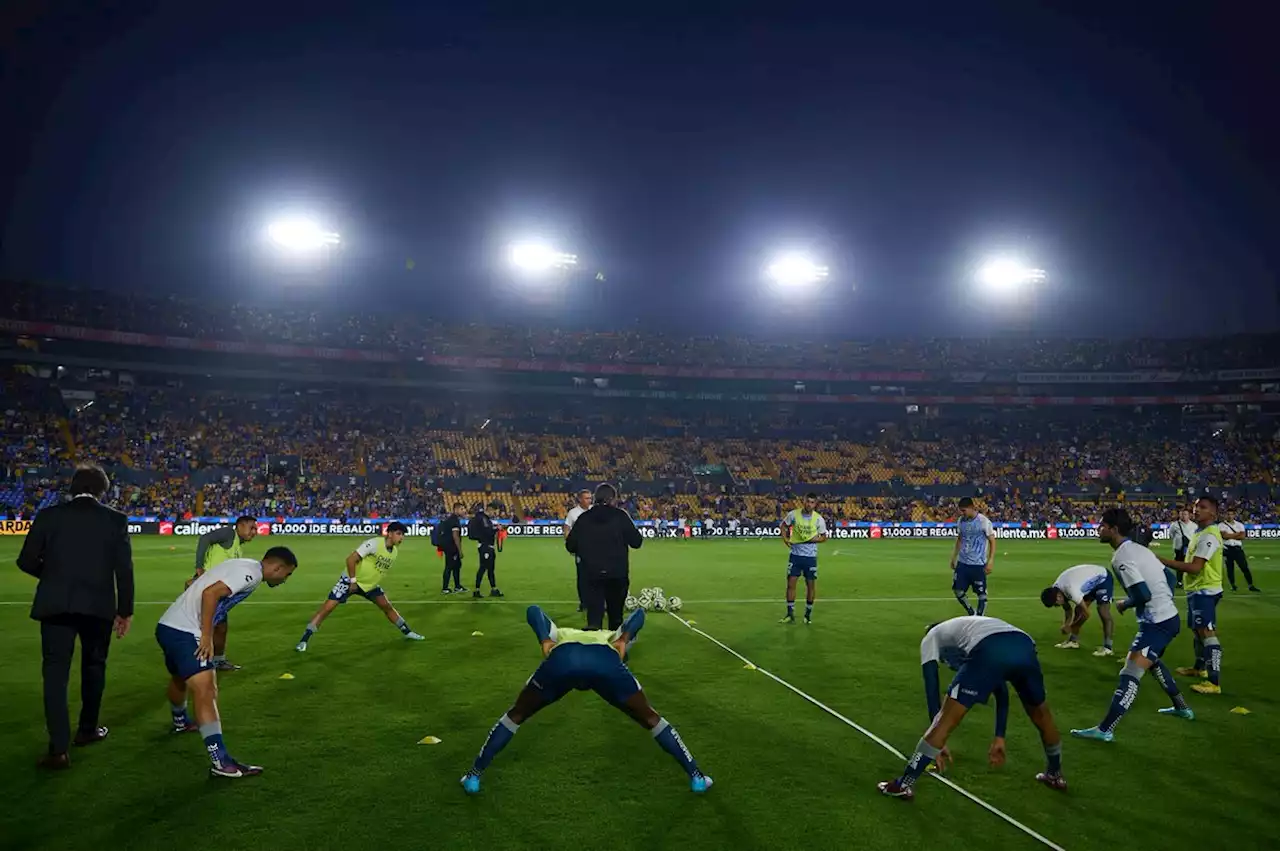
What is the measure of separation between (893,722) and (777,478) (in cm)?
4536

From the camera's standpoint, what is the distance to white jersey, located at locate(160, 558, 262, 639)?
6371 millimetres

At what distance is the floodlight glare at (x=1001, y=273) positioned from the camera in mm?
59469

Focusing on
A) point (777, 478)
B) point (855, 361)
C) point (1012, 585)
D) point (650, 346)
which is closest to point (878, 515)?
point (777, 478)

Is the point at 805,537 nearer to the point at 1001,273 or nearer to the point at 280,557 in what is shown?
the point at 280,557

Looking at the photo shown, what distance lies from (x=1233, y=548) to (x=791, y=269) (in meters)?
→ 41.0

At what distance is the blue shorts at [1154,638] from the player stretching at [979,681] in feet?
7.51

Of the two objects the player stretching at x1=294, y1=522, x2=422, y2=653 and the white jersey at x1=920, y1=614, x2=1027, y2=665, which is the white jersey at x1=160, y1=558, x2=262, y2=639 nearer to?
the player stretching at x1=294, y1=522, x2=422, y2=653

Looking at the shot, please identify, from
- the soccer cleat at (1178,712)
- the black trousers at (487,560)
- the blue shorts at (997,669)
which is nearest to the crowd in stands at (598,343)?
the black trousers at (487,560)

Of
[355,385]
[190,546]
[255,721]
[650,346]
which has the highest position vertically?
[650,346]

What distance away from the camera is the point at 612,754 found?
715 cm

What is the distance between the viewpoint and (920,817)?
18.8 feet

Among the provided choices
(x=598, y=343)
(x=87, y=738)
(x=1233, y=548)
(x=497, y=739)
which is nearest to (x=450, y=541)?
(x=87, y=738)

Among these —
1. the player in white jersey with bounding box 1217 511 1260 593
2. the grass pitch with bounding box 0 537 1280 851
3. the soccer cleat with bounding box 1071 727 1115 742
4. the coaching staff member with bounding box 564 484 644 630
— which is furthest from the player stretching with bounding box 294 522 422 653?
the player in white jersey with bounding box 1217 511 1260 593

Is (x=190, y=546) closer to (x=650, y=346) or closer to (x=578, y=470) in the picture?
(x=578, y=470)
